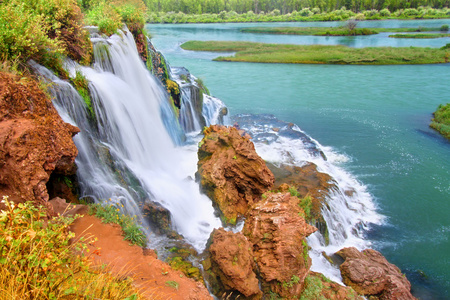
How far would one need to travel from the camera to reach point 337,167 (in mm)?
17078

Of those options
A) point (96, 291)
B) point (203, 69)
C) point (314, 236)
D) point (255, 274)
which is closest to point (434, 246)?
point (314, 236)

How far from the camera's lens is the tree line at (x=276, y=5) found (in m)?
119

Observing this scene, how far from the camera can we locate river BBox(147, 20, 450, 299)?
479 inches

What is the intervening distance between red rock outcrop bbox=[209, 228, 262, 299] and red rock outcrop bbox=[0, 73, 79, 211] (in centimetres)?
404

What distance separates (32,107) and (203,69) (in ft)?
111

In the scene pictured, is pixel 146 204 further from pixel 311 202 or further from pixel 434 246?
pixel 434 246

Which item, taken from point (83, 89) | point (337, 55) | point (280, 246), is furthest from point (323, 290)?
point (337, 55)

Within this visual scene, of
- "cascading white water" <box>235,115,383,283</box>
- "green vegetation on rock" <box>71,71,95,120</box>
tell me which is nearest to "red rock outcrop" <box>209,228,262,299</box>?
"cascading white water" <box>235,115,383,283</box>

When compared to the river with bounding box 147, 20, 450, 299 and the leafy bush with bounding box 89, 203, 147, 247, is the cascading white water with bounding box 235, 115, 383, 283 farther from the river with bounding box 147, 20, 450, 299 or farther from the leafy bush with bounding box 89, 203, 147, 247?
the leafy bush with bounding box 89, 203, 147, 247

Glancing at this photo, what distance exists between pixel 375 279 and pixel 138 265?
7.58 metres

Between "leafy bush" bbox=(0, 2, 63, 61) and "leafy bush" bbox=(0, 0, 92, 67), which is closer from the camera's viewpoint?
"leafy bush" bbox=(0, 2, 63, 61)

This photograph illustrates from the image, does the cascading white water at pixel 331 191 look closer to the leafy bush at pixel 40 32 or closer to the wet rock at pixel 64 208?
the wet rock at pixel 64 208

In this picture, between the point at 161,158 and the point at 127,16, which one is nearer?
the point at 161,158

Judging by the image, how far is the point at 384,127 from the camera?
22672 millimetres
